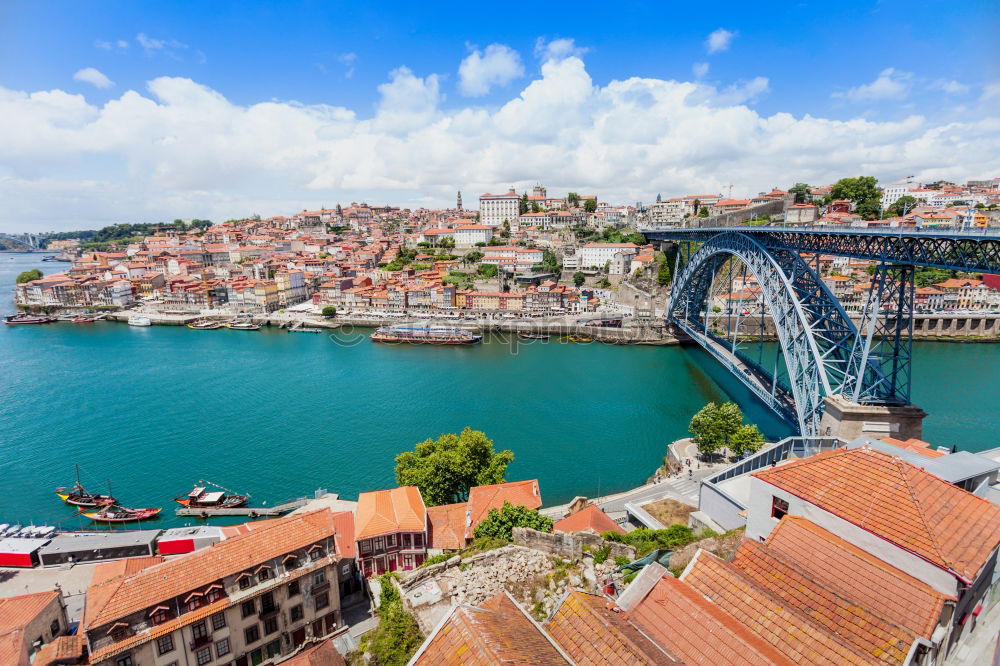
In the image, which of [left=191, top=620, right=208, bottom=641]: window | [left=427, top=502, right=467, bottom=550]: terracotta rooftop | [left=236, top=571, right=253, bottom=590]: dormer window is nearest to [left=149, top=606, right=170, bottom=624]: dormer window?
[left=191, top=620, right=208, bottom=641]: window

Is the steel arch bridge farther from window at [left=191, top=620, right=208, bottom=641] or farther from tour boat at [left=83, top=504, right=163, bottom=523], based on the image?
tour boat at [left=83, top=504, right=163, bottom=523]

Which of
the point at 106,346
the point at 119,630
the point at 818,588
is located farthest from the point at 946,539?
the point at 106,346

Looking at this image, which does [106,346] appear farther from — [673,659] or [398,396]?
[673,659]

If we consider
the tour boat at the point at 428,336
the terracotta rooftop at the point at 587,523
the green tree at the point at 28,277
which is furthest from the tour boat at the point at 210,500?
the green tree at the point at 28,277

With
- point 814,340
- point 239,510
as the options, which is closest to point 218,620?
point 239,510

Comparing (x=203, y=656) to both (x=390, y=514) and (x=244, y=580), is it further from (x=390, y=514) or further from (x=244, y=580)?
(x=390, y=514)
